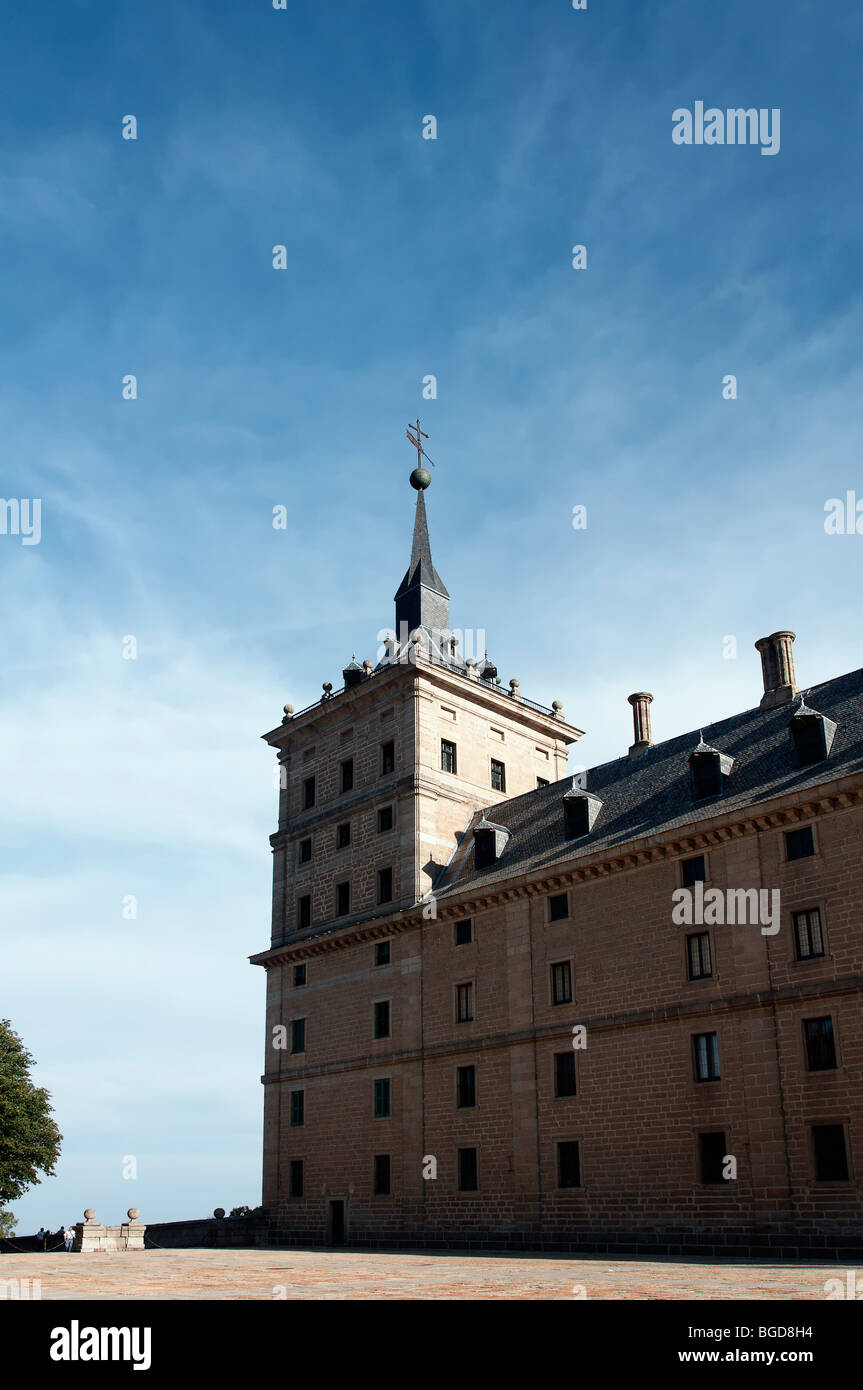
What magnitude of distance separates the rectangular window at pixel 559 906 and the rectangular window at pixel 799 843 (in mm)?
8186

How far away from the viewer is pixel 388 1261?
29672 mm

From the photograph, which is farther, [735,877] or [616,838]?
[616,838]

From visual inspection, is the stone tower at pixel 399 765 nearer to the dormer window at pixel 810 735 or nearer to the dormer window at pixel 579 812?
the dormer window at pixel 579 812

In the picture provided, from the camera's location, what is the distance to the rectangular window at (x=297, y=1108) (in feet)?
150

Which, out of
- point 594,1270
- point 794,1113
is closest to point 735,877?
point 794,1113

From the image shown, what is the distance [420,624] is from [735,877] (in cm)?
2296

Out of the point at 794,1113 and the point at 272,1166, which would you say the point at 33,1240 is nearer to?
the point at 272,1166

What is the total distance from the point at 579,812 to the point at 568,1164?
11161 millimetres

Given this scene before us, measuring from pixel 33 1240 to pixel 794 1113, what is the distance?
3021 centimetres

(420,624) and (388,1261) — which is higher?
(420,624)

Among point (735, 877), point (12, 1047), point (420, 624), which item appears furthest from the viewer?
point (12, 1047)

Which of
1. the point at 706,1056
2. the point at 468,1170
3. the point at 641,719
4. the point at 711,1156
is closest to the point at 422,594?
the point at 641,719
